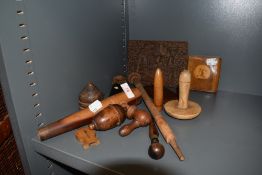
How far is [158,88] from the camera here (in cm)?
70

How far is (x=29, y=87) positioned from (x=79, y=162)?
0.23m

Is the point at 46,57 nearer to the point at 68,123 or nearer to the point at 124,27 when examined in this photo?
the point at 68,123

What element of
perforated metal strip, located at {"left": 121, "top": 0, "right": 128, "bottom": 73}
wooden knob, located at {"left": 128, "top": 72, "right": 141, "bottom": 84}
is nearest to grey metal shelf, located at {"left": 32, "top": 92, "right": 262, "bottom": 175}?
wooden knob, located at {"left": 128, "top": 72, "right": 141, "bottom": 84}

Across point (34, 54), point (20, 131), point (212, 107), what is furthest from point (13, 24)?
point (212, 107)

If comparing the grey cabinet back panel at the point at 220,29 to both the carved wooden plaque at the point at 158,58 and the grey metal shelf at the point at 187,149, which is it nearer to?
the carved wooden plaque at the point at 158,58

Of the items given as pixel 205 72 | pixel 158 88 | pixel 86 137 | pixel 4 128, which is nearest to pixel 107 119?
pixel 86 137

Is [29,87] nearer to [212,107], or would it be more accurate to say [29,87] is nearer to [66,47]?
[66,47]

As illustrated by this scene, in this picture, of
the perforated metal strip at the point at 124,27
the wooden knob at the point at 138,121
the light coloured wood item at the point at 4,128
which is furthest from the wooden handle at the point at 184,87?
the light coloured wood item at the point at 4,128

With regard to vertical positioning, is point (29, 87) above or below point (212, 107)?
above

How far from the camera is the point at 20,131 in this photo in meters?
0.55

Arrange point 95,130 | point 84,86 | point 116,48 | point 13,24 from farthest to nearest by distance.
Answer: point 116,48
point 84,86
point 95,130
point 13,24

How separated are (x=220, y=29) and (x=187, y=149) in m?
0.50

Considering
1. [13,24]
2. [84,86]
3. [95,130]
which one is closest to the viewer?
[13,24]

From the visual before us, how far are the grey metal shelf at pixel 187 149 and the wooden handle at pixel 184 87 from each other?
58mm
